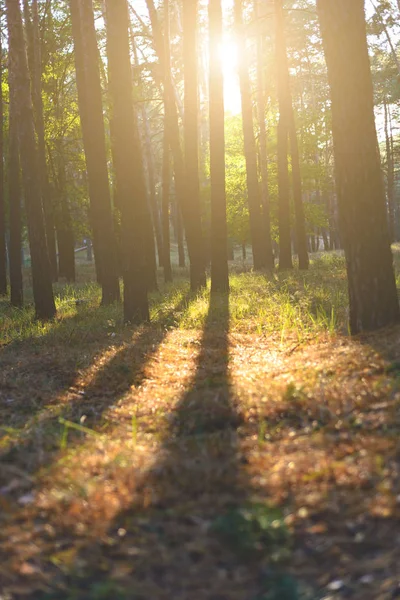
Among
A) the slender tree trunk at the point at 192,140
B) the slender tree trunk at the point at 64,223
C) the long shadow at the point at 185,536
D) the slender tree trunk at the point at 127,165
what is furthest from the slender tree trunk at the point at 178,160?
the long shadow at the point at 185,536

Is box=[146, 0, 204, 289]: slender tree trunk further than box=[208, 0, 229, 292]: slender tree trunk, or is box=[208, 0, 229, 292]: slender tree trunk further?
box=[146, 0, 204, 289]: slender tree trunk

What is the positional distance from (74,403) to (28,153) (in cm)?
795

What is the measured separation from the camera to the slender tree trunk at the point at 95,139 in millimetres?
13305

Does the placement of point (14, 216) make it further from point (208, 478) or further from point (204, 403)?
point (208, 478)

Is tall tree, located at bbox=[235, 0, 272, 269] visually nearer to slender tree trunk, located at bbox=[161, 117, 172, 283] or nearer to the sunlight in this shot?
the sunlight

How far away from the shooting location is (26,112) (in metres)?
12.9

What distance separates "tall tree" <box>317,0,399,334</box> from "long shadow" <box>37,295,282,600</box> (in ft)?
11.7

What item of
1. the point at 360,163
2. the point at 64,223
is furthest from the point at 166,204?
the point at 360,163

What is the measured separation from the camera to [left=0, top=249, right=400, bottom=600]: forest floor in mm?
2904

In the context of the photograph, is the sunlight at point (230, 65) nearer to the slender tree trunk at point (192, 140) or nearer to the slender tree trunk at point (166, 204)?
the slender tree trunk at point (192, 140)

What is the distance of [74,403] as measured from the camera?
6312 mm

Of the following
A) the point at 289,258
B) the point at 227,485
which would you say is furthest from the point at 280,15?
the point at 227,485

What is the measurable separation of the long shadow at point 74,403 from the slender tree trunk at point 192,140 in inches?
242

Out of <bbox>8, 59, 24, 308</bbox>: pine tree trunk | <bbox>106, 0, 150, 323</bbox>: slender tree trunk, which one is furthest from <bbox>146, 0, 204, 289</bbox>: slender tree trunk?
<bbox>106, 0, 150, 323</bbox>: slender tree trunk
